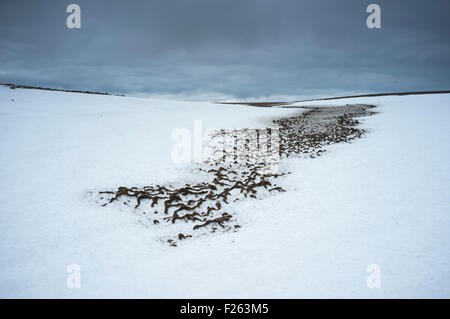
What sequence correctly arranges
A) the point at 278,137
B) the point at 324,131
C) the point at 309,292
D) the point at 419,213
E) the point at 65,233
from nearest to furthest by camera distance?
1. the point at 309,292
2. the point at 65,233
3. the point at 419,213
4. the point at 278,137
5. the point at 324,131

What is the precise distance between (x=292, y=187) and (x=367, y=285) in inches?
213

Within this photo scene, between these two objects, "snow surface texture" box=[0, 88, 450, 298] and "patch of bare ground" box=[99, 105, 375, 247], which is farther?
"patch of bare ground" box=[99, 105, 375, 247]

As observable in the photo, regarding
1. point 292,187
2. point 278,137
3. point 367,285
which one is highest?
point 278,137

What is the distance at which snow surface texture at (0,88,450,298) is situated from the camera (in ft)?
16.0

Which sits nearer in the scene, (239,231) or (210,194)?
(239,231)

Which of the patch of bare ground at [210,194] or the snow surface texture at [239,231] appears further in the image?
the patch of bare ground at [210,194]

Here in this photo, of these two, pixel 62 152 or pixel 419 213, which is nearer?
pixel 419 213

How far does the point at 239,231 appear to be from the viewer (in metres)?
7.00

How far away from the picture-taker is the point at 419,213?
23.8 feet

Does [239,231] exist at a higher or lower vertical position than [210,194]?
lower

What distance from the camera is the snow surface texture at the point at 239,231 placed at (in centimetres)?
487

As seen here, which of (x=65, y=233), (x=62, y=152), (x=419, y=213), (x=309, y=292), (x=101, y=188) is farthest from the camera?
(x=62, y=152)
